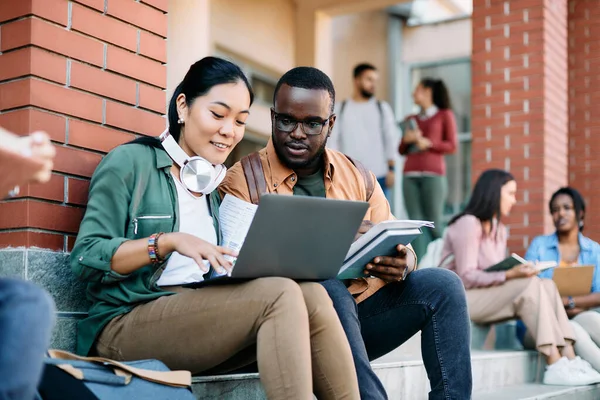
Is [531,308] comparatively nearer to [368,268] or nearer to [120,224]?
[368,268]

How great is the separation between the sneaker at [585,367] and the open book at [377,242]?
262 centimetres

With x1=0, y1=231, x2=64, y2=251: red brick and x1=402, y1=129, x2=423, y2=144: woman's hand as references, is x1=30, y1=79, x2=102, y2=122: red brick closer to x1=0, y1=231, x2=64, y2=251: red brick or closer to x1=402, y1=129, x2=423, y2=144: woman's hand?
x1=0, y1=231, x2=64, y2=251: red brick

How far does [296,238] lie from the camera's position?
269cm

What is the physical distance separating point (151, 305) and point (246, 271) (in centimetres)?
35

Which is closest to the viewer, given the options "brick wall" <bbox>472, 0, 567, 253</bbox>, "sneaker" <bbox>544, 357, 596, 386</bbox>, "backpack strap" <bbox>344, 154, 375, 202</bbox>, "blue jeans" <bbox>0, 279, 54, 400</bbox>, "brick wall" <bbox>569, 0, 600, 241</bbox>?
"blue jeans" <bbox>0, 279, 54, 400</bbox>

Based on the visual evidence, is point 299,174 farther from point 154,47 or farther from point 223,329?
point 223,329

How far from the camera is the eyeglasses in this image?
3430 mm

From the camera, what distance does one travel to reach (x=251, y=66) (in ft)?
32.6

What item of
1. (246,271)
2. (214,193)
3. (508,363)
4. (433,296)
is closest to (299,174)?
(214,193)

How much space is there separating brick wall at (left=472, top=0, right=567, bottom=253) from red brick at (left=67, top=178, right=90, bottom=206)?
4.68 m

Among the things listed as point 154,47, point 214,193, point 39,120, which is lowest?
point 214,193

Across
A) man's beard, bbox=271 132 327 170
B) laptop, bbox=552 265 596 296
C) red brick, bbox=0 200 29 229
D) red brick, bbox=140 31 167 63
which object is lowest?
laptop, bbox=552 265 596 296

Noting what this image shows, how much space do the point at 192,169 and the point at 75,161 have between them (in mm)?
452

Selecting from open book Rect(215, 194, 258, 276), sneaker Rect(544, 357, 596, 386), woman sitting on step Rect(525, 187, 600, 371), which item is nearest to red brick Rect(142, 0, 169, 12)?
open book Rect(215, 194, 258, 276)
